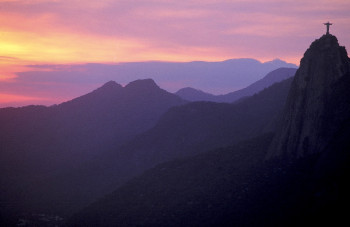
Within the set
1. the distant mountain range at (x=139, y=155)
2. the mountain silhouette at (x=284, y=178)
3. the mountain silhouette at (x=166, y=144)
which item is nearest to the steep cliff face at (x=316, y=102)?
the mountain silhouette at (x=284, y=178)

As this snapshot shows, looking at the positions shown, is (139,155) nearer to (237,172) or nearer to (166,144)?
(166,144)

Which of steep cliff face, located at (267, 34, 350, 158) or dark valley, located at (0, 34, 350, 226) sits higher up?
steep cliff face, located at (267, 34, 350, 158)

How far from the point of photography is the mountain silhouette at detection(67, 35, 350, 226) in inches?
2048

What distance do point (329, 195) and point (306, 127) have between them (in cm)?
1834

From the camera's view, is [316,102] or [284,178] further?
[284,178]

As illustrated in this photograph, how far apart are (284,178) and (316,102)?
41.8ft

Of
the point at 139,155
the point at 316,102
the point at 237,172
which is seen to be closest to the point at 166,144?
the point at 139,155

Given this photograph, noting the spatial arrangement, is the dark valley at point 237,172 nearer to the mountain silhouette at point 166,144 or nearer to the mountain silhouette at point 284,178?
the mountain silhouette at point 284,178

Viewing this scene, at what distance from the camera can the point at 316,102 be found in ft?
211

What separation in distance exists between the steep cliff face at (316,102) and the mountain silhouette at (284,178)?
0.48ft

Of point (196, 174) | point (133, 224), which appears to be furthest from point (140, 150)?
point (133, 224)

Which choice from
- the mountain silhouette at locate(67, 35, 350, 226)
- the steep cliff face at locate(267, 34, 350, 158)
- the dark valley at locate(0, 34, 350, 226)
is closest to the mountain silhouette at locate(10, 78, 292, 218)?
the dark valley at locate(0, 34, 350, 226)

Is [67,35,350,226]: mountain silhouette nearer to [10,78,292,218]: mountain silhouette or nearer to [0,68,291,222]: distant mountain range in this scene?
[0,68,291,222]: distant mountain range

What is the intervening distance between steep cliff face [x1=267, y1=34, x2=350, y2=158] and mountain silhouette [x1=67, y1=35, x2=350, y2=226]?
145 mm
